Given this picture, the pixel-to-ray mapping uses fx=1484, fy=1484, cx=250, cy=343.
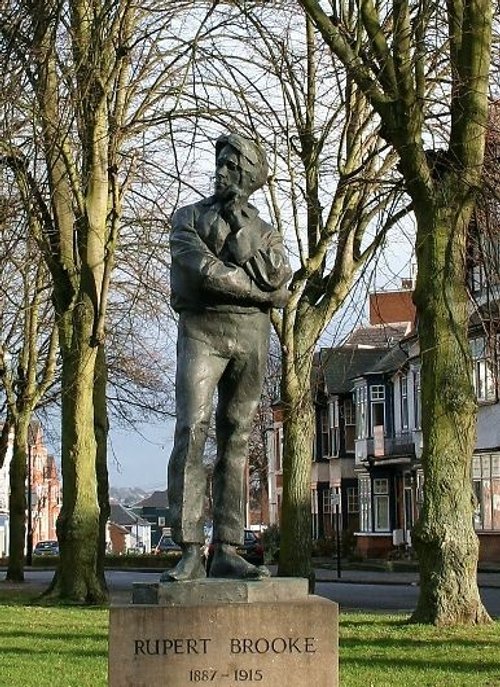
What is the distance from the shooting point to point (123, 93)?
25703 mm

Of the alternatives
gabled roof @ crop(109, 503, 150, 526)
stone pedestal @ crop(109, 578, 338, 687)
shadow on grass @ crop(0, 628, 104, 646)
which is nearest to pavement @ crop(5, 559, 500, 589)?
shadow on grass @ crop(0, 628, 104, 646)

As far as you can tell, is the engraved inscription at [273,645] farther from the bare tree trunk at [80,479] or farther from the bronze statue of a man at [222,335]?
the bare tree trunk at [80,479]

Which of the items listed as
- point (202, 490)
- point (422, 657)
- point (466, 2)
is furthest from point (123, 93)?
point (202, 490)

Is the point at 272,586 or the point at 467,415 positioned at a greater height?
the point at 467,415

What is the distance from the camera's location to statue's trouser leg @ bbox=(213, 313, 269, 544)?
9555 millimetres

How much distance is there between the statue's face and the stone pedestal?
2.54 m

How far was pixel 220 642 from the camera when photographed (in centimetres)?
863

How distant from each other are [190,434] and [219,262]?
109 cm

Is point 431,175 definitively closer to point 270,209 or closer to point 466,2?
point 466,2

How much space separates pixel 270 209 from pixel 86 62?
6.32m

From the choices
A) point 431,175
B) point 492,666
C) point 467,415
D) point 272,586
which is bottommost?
point 492,666

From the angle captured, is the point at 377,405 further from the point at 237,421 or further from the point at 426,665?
the point at 237,421

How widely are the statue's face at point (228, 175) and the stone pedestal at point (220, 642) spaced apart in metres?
2.54

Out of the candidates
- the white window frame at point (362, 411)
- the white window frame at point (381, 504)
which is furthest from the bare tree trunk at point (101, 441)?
the white window frame at point (362, 411)
